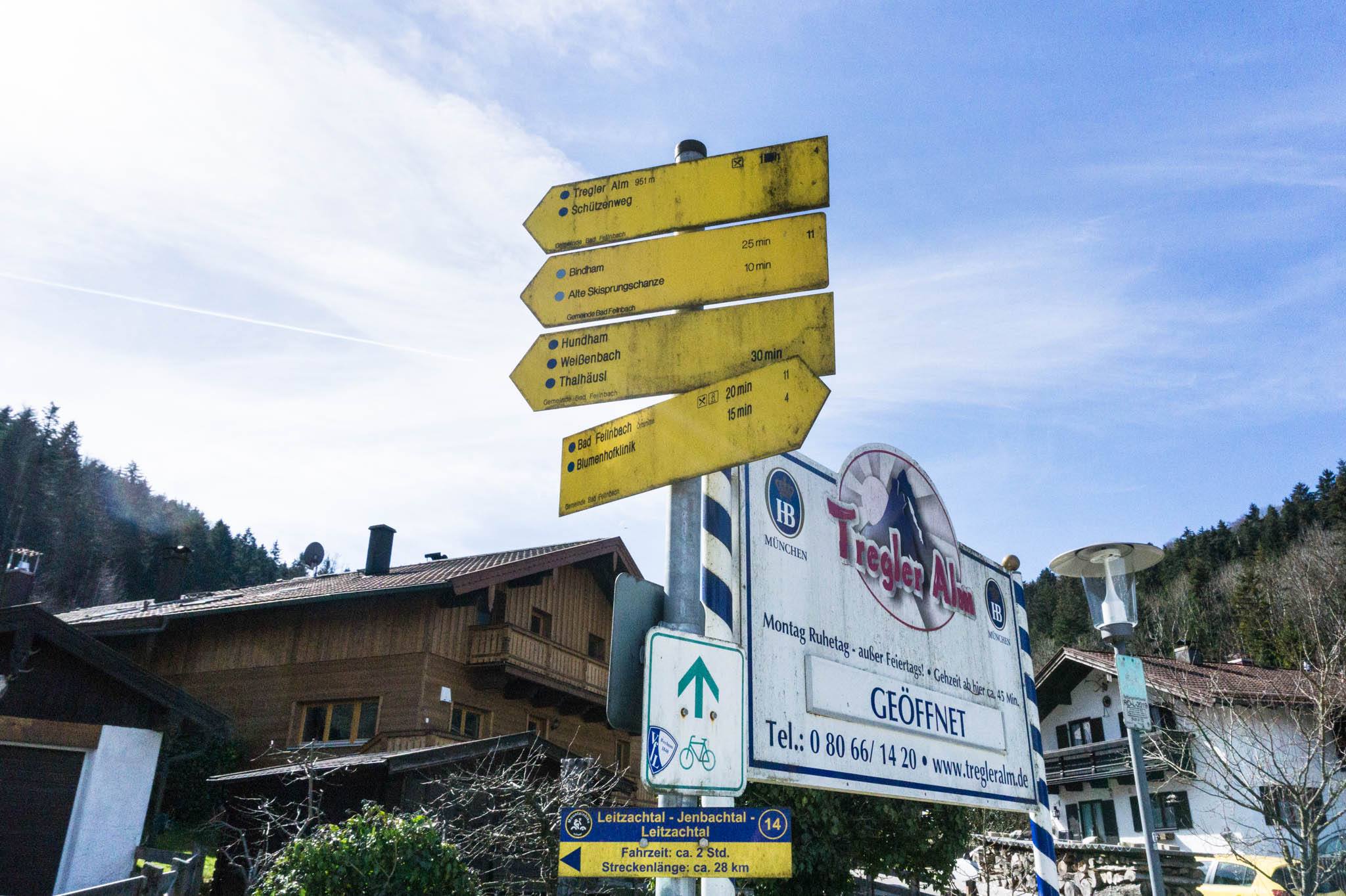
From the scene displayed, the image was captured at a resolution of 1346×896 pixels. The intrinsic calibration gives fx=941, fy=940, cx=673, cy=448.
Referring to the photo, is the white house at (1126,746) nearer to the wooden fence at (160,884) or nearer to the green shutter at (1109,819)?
the green shutter at (1109,819)

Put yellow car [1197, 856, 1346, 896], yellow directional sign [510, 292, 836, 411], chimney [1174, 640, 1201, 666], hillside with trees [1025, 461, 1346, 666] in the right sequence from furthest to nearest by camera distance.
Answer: hillside with trees [1025, 461, 1346, 666], chimney [1174, 640, 1201, 666], yellow car [1197, 856, 1346, 896], yellow directional sign [510, 292, 836, 411]

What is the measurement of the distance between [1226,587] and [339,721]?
54003 mm

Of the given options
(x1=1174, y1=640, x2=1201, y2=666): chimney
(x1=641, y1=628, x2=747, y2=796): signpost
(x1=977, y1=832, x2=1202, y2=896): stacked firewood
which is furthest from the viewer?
(x1=1174, y1=640, x2=1201, y2=666): chimney

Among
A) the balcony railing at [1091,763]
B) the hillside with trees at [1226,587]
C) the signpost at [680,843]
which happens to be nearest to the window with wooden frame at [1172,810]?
the balcony railing at [1091,763]

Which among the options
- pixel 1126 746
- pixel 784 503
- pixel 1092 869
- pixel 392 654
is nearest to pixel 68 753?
pixel 392 654

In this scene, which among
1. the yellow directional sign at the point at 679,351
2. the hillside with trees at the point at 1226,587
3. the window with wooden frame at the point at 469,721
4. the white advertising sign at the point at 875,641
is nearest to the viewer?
the yellow directional sign at the point at 679,351

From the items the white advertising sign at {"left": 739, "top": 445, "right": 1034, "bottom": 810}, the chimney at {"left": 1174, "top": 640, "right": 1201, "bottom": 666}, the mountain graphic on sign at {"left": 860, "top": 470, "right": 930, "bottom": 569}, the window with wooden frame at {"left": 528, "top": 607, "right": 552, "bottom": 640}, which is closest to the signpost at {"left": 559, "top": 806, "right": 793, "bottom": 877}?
the white advertising sign at {"left": 739, "top": 445, "right": 1034, "bottom": 810}

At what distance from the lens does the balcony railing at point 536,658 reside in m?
22.0

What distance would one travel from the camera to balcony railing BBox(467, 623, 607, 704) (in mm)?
22047

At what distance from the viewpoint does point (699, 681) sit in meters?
3.41

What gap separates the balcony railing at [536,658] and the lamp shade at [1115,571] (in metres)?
13.7

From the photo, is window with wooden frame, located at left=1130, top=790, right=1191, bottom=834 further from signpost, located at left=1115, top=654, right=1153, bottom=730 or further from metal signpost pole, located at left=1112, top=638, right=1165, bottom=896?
signpost, located at left=1115, top=654, right=1153, bottom=730

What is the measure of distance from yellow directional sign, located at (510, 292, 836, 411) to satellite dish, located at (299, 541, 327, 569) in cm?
2914

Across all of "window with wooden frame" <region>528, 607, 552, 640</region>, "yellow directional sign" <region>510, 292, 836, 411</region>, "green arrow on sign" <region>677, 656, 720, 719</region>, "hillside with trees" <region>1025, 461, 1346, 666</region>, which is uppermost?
"hillside with trees" <region>1025, 461, 1346, 666</region>
